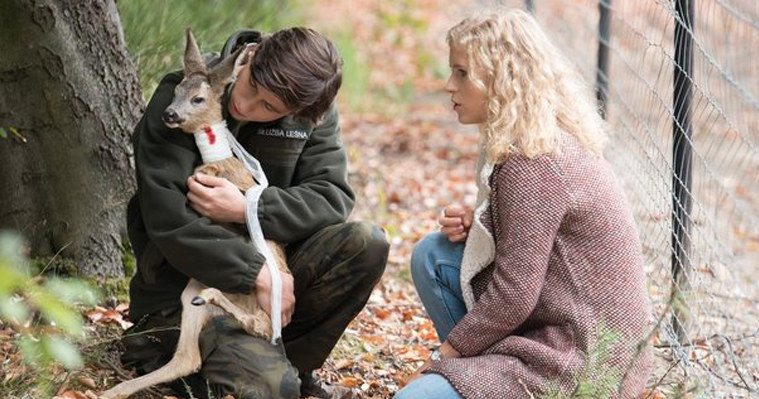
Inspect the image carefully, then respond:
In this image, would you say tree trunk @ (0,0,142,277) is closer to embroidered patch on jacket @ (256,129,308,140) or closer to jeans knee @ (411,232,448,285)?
embroidered patch on jacket @ (256,129,308,140)

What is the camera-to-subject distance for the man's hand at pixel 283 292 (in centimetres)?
377

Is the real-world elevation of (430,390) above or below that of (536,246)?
below

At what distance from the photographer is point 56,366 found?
3816 millimetres

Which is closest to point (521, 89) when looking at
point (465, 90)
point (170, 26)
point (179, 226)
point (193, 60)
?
point (465, 90)

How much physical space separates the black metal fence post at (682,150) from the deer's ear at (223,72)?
5.96 feet

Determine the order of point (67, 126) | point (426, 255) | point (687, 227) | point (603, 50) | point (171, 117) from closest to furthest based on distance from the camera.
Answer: point (171, 117), point (426, 255), point (687, 227), point (67, 126), point (603, 50)

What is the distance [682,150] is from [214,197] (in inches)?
78.5

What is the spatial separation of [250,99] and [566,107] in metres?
1.07

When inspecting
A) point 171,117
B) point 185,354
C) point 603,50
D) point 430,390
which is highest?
point 171,117

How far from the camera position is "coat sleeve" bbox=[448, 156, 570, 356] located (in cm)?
343

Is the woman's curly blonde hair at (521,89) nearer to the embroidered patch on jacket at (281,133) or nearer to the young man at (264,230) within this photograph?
the young man at (264,230)

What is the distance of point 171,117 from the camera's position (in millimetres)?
3641

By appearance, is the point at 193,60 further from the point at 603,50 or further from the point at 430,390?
the point at 603,50

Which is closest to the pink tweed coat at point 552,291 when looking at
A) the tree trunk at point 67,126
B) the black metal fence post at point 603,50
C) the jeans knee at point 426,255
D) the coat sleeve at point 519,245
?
the coat sleeve at point 519,245
